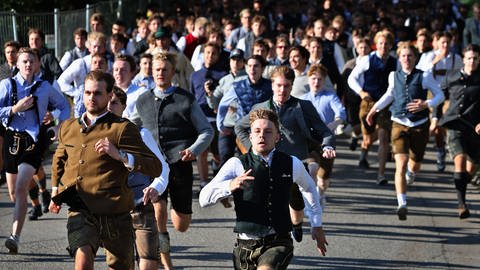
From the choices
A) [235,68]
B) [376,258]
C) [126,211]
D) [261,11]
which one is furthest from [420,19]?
[126,211]

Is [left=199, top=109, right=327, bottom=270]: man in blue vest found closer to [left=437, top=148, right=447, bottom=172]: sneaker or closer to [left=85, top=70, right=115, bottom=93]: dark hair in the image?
[left=85, top=70, right=115, bottom=93]: dark hair

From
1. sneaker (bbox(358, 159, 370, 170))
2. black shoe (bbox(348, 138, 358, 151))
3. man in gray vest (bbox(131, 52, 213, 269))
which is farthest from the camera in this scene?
black shoe (bbox(348, 138, 358, 151))

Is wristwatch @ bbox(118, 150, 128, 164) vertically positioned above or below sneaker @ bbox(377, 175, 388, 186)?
above

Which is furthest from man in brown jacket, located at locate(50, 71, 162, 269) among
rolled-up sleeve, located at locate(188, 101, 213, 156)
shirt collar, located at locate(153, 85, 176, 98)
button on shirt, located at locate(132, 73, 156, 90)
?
button on shirt, located at locate(132, 73, 156, 90)

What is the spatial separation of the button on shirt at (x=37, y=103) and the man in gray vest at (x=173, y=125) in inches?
49.5

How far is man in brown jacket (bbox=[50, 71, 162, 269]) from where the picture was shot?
727 cm

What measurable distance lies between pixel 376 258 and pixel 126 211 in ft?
11.8

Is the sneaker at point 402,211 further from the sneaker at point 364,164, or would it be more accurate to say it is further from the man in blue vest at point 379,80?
the sneaker at point 364,164

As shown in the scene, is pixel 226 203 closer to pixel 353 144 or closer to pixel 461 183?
pixel 461 183

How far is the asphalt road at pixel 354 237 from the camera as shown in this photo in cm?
1009

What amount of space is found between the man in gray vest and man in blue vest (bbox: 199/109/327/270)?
186 cm

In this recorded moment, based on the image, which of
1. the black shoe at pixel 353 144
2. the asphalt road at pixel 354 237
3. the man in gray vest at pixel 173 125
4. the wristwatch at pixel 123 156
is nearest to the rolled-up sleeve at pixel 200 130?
the man in gray vest at pixel 173 125

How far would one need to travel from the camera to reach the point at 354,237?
11.3 metres

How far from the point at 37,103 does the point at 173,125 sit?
5.38 feet
